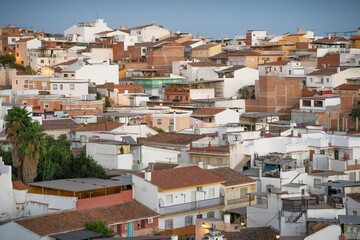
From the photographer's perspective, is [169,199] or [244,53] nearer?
[169,199]

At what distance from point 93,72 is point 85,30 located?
1075 inches

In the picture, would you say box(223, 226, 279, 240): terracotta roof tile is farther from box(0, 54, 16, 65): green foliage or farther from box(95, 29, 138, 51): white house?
box(95, 29, 138, 51): white house

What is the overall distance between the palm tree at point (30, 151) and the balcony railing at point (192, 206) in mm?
4991

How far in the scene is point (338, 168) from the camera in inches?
1344

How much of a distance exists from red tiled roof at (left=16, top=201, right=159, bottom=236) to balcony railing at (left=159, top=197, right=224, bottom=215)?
0.47m

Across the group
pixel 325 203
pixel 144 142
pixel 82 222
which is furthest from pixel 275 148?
pixel 82 222

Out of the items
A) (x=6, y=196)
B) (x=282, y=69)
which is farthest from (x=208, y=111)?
(x=6, y=196)

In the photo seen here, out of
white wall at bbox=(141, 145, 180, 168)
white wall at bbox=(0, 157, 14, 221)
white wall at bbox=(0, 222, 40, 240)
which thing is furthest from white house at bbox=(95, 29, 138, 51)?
white wall at bbox=(0, 222, 40, 240)

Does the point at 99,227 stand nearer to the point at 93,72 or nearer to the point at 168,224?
the point at 168,224

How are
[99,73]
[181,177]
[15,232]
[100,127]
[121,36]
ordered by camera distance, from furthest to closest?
[121,36]
[99,73]
[100,127]
[181,177]
[15,232]

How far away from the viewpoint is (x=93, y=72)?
62.2m

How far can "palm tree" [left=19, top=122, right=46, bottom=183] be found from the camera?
30.9 metres

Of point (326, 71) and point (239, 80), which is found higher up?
point (326, 71)

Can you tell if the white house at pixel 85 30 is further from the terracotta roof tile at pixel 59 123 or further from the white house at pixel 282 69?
the terracotta roof tile at pixel 59 123
